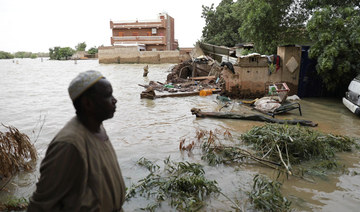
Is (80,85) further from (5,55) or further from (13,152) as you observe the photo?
(5,55)

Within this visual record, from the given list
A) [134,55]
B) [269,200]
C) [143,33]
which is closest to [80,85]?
[269,200]

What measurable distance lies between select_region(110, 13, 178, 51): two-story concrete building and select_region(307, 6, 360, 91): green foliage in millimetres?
38649

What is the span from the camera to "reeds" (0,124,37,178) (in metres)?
4.13

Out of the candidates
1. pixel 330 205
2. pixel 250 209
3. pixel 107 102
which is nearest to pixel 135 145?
pixel 250 209

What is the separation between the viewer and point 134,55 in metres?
43.0

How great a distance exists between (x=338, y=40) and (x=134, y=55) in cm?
3651

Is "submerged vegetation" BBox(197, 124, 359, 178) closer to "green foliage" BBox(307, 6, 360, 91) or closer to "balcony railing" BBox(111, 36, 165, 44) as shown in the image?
"green foliage" BBox(307, 6, 360, 91)

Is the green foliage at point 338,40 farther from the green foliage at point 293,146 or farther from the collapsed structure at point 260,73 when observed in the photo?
the green foliage at point 293,146

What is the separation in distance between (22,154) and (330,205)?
485 cm

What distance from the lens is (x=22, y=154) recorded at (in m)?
4.63

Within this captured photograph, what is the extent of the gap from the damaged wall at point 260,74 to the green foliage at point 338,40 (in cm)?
110

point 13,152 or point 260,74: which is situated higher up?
point 260,74

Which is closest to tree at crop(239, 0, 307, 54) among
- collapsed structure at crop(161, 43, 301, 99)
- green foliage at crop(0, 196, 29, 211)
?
collapsed structure at crop(161, 43, 301, 99)

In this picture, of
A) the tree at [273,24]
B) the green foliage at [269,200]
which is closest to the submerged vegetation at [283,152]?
the green foliage at [269,200]
